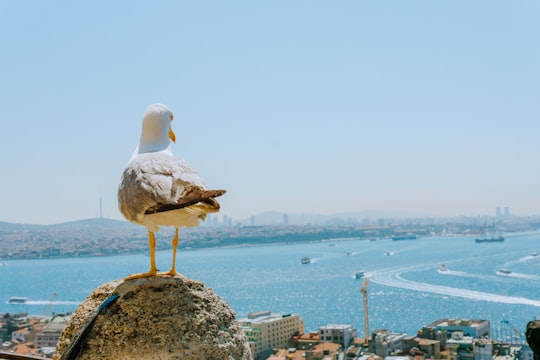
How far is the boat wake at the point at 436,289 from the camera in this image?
164ft

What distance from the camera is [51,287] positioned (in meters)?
A: 75.8

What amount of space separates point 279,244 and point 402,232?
3649 centimetres

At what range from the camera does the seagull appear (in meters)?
2.78

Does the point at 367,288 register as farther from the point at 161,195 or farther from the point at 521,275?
the point at 161,195

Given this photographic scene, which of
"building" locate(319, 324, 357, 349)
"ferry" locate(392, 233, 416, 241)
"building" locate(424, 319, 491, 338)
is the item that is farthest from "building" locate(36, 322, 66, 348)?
"ferry" locate(392, 233, 416, 241)

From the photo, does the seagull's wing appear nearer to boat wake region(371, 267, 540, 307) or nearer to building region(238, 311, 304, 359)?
building region(238, 311, 304, 359)

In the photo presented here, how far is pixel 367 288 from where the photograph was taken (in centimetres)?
6238

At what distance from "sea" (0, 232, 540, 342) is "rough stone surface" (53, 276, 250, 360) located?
122 feet

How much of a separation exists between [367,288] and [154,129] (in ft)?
200

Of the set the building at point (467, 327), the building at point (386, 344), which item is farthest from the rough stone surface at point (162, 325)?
the building at point (467, 327)

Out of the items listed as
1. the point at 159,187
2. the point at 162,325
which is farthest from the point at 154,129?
the point at 162,325

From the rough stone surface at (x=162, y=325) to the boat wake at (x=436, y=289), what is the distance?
47.7m

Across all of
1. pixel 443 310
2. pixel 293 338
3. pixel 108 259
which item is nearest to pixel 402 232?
pixel 108 259

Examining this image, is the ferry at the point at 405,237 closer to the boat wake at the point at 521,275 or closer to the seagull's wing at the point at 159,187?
the boat wake at the point at 521,275
